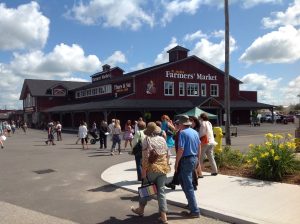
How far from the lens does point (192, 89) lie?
153ft

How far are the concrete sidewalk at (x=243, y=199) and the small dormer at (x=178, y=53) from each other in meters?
38.9

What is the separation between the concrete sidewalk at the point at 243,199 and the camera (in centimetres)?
651

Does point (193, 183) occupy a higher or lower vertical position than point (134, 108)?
lower

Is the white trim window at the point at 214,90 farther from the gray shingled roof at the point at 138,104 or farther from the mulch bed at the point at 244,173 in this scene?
the mulch bed at the point at 244,173

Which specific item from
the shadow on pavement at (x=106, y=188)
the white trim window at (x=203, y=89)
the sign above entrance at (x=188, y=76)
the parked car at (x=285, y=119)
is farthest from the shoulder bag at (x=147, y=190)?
the parked car at (x=285, y=119)

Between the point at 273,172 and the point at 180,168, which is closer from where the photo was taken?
the point at 180,168

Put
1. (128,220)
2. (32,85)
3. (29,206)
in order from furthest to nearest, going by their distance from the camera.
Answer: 1. (32,85)
2. (29,206)
3. (128,220)

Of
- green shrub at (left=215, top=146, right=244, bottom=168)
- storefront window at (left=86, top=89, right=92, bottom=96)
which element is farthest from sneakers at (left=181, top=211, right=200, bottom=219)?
storefront window at (left=86, top=89, right=92, bottom=96)

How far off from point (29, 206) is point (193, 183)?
136 inches

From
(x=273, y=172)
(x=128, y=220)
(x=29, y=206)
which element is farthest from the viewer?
(x=273, y=172)

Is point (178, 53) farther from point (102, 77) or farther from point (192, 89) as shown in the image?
point (102, 77)

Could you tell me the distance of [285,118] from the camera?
175 ft

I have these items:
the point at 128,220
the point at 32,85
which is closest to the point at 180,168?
the point at 128,220

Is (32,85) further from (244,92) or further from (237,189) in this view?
(237,189)
